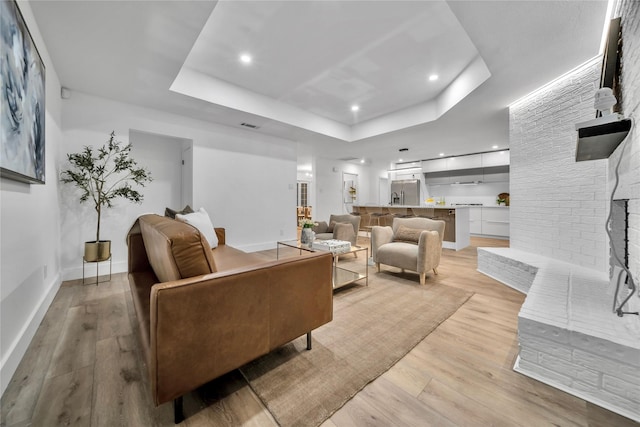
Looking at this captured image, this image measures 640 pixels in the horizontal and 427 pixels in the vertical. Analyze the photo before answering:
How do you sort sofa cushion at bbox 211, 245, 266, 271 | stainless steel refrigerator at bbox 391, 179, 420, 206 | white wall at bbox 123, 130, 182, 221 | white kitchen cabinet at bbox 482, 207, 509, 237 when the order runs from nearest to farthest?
sofa cushion at bbox 211, 245, 266, 271
white wall at bbox 123, 130, 182, 221
white kitchen cabinet at bbox 482, 207, 509, 237
stainless steel refrigerator at bbox 391, 179, 420, 206

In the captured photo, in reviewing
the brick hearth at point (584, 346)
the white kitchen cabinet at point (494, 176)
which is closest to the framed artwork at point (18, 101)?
the brick hearth at point (584, 346)

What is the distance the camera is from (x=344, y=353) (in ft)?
5.63

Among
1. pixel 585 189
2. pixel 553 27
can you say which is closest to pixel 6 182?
pixel 553 27

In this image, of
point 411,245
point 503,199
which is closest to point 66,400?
point 411,245

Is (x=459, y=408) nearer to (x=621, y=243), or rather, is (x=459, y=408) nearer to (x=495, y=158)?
(x=621, y=243)

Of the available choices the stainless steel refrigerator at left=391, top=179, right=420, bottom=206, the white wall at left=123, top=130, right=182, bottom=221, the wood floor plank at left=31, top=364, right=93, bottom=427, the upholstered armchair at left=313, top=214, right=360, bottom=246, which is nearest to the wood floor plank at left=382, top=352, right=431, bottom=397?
the wood floor plank at left=31, top=364, right=93, bottom=427

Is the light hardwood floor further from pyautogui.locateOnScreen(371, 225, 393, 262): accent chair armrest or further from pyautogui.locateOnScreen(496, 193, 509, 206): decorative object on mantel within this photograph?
pyautogui.locateOnScreen(496, 193, 509, 206): decorative object on mantel

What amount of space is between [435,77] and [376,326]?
3.50m

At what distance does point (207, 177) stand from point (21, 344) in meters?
3.24

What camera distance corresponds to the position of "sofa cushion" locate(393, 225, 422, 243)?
353 centimetres

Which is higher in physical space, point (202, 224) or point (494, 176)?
point (494, 176)

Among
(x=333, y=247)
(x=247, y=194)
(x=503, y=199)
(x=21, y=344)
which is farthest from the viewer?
(x=503, y=199)

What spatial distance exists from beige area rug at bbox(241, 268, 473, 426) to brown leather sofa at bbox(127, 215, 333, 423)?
22cm

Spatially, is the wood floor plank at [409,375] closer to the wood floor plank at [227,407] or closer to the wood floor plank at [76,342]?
the wood floor plank at [227,407]
